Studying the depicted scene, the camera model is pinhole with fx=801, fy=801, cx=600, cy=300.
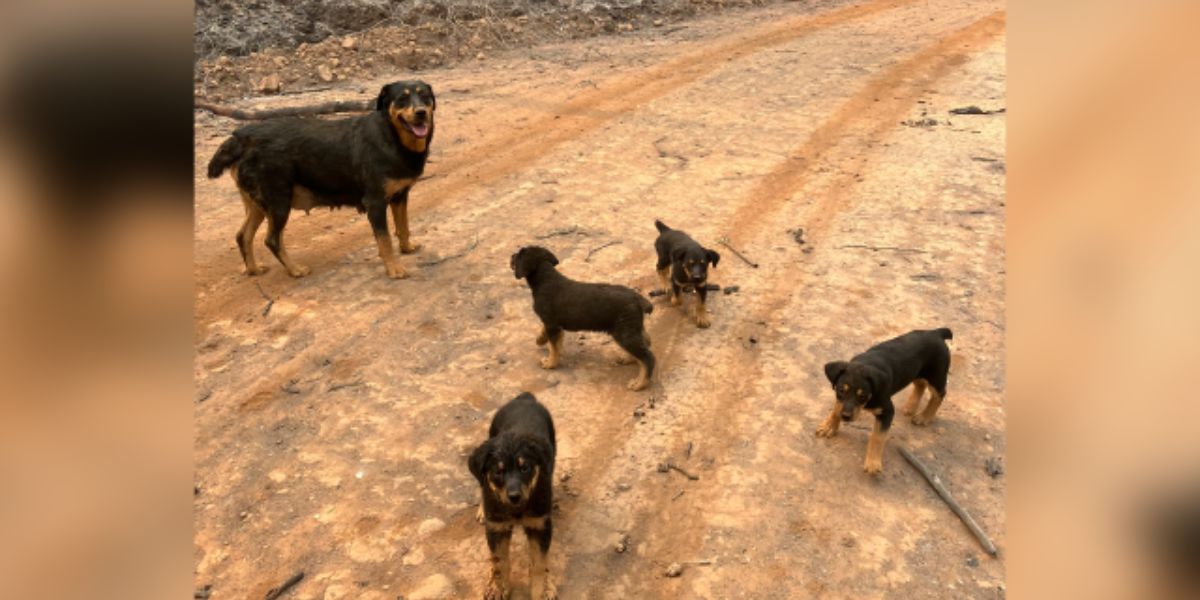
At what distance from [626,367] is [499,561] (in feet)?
9.34

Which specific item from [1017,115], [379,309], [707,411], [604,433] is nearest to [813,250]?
[707,411]

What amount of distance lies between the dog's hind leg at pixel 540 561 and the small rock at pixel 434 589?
0.53m

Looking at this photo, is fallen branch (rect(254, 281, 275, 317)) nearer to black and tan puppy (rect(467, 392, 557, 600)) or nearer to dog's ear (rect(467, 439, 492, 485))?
black and tan puppy (rect(467, 392, 557, 600))

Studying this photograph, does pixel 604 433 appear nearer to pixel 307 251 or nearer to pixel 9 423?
pixel 307 251

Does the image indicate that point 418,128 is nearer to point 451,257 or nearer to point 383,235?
point 383,235

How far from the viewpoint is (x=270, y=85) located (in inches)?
579

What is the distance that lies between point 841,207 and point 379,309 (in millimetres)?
5980

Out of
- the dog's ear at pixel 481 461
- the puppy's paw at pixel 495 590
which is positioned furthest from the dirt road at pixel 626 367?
the dog's ear at pixel 481 461

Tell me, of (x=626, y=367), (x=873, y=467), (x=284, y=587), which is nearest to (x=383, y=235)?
(x=626, y=367)

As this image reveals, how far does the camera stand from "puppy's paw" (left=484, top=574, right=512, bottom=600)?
5016 millimetres

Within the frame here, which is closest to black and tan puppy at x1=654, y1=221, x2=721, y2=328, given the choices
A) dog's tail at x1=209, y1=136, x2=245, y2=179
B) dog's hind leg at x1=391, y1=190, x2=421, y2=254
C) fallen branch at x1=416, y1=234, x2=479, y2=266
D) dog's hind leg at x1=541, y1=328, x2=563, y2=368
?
dog's hind leg at x1=541, y1=328, x2=563, y2=368

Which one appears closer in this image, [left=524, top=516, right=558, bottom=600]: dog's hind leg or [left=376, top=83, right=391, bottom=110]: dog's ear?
[left=524, top=516, right=558, bottom=600]: dog's hind leg

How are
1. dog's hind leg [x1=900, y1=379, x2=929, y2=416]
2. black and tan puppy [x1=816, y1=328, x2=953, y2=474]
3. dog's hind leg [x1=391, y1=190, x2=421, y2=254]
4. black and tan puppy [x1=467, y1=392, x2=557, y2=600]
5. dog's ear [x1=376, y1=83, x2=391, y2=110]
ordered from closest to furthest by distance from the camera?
1. black and tan puppy [x1=467, y1=392, x2=557, y2=600]
2. black and tan puppy [x1=816, y1=328, x2=953, y2=474]
3. dog's hind leg [x1=900, y1=379, x2=929, y2=416]
4. dog's ear [x1=376, y1=83, x2=391, y2=110]
5. dog's hind leg [x1=391, y1=190, x2=421, y2=254]

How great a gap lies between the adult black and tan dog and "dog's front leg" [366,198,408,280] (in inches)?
0.4
